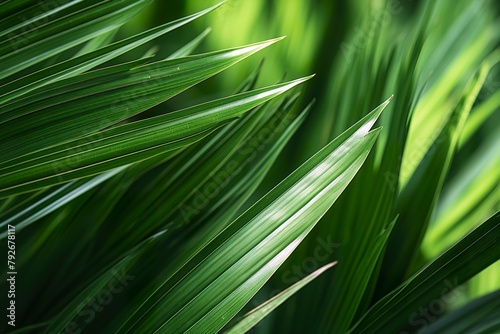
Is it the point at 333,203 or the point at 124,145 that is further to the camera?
the point at 333,203

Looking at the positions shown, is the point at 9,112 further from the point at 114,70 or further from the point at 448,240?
the point at 448,240

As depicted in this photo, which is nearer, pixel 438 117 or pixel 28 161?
pixel 28 161

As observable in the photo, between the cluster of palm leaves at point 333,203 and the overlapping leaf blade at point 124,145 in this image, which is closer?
the overlapping leaf blade at point 124,145

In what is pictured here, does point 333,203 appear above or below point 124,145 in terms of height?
below

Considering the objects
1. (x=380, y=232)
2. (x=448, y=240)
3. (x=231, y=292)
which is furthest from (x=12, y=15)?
(x=448, y=240)

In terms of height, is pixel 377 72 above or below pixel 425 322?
above

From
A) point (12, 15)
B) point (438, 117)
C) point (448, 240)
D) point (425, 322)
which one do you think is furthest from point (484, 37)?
point (12, 15)

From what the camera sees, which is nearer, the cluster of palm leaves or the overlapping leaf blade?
the overlapping leaf blade

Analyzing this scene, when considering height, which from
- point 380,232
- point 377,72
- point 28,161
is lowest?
point 380,232

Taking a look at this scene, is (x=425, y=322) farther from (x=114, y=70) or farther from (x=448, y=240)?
(x=114, y=70)
